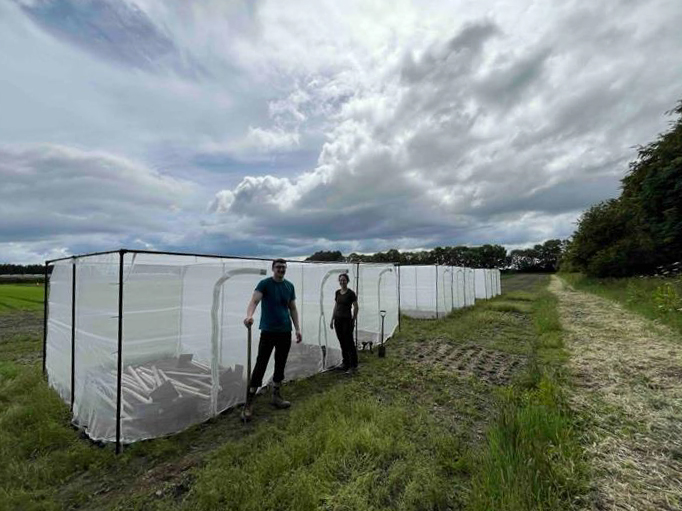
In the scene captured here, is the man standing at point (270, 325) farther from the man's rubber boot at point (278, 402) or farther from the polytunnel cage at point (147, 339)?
the polytunnel cage at point (147, 339)

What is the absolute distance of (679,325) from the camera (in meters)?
7.51

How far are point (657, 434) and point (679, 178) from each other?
11.8 meters

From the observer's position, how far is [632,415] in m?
3.59

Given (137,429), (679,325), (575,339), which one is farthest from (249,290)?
(679,325)

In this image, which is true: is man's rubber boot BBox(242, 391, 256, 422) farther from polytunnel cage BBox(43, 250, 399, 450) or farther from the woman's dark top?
the woman's dark top

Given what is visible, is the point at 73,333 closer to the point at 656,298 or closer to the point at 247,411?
the point at 247,411

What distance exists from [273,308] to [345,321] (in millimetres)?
2036

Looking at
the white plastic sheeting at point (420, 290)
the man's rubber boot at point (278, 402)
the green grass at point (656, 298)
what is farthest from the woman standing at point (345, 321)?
the green grass at point (656, 298)

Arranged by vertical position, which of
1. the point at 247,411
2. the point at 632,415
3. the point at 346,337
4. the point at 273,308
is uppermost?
the point at 273,308

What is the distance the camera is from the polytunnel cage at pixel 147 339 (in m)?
3.38

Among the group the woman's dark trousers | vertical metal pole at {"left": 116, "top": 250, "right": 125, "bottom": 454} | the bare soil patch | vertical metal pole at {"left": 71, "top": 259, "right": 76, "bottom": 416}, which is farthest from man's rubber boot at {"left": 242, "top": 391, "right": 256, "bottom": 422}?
the bare soil patch

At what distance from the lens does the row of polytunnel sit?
3383 millimetres

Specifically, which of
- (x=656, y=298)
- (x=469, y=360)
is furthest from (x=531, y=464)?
(x=656, y=298)

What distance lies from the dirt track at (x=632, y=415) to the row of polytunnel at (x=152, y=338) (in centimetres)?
367
